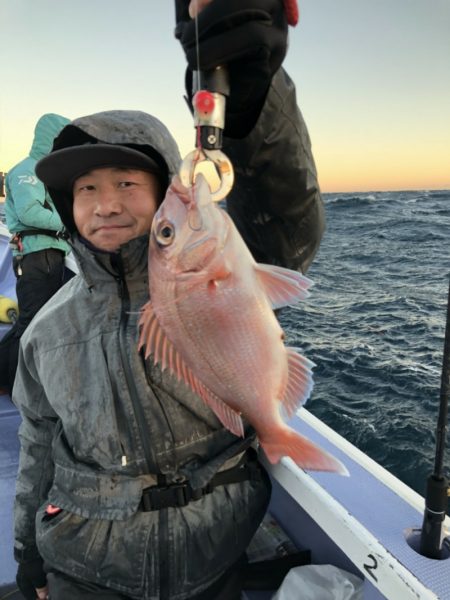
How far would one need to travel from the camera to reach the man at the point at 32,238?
15.3ft

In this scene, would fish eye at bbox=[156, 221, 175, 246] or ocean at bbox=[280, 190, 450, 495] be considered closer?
fish eye at bbox=[156, 221, 175, 246]

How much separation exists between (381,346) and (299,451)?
249 inches

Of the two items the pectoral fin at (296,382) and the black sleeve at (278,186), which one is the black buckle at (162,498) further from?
the black sleeve at (278,186)

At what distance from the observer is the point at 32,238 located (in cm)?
483

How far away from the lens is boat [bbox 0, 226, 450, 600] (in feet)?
4.71

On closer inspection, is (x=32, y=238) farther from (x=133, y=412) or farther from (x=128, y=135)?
(x=133, y=412)

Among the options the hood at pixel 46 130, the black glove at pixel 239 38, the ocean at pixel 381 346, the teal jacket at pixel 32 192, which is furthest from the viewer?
the ocean at pixel 381 346

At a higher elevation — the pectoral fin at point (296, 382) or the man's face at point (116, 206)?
the man's face at point (116, 206)

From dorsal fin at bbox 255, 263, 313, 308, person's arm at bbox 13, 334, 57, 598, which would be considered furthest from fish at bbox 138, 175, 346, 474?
person's arm at bbox 13, 334, 57, 598

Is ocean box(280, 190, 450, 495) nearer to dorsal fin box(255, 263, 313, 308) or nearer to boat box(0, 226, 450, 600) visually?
boat box(0, 226, 450, 600)

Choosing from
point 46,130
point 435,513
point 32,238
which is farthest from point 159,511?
point 46,130

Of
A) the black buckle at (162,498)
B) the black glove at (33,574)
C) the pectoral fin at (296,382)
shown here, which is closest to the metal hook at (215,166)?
the pectoral fin at (296,382)

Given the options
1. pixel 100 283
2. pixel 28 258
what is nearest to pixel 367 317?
pixel 28 258

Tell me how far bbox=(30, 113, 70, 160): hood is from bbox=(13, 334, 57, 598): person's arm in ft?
10.2
